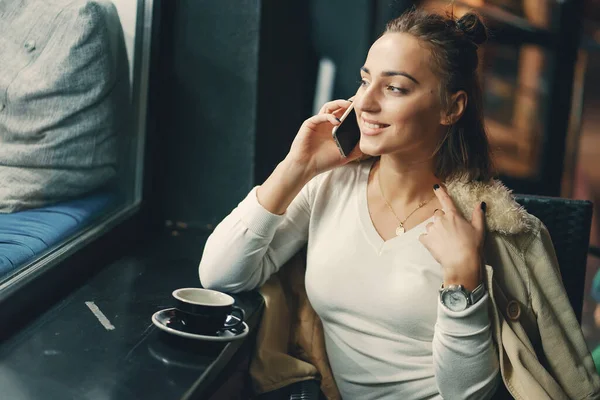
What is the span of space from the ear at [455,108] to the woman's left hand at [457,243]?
17cm


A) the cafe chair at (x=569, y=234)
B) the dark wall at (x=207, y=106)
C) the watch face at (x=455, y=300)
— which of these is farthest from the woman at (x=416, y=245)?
the dark wall at (x=207, y=106)

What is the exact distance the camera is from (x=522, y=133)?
4.40m

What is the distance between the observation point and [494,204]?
1765mm

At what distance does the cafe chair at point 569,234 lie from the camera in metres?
1.92

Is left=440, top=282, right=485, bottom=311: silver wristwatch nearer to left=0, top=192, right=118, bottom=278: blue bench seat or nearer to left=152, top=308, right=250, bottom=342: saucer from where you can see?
left=152, top=308, right=250, bottom=342: saucer

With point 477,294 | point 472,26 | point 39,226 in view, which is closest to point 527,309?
point 477,294

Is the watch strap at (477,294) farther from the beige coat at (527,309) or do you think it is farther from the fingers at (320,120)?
the fingers at (320,120)

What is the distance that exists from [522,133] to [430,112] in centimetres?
284

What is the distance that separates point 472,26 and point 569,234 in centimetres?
56

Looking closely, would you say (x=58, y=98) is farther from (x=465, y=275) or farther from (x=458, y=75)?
(x=465, y=275)

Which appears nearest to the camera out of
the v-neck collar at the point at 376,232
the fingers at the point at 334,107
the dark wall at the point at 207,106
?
the v-neck collar at the point at 376,232

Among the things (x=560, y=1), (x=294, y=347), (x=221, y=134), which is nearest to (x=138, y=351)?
(x=294, y=347)

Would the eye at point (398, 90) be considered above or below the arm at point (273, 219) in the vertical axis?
above

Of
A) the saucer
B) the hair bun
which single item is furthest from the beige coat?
the hair bun
